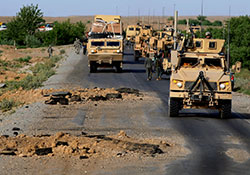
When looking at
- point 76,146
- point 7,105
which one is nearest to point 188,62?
point 76,146

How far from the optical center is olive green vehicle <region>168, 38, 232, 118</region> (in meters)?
15.7

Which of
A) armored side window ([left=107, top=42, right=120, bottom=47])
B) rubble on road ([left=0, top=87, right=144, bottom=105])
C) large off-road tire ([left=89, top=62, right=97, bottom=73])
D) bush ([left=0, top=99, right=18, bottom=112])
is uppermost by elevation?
armored side window ([left=107, top=42, right=120, bottom=47])

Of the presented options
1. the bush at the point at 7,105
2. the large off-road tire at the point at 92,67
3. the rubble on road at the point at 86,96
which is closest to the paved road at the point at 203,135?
the rubble on road at the point at 86,96

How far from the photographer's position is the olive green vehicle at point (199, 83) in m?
15.7

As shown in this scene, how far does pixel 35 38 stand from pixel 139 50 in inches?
1367

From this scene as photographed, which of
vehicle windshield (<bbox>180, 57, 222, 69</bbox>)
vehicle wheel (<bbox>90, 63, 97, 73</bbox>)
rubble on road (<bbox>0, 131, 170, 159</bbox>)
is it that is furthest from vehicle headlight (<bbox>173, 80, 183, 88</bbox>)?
vehicle wheel (<bbox>90, 63, 97, 73</bbox>)

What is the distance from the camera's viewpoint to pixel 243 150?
39.2 ft

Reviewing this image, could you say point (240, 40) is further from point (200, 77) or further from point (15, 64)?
point (200, 77)

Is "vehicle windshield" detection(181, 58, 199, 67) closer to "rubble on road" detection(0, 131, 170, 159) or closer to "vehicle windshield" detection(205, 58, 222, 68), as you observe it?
"vehicle windshield" detection(205, 58, 222, 68)

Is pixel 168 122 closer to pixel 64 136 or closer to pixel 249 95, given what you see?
pixel 64 136

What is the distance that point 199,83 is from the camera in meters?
15.7

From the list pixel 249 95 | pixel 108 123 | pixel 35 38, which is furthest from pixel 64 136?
pixel 35 38

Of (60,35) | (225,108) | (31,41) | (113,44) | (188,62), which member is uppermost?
(188,62)

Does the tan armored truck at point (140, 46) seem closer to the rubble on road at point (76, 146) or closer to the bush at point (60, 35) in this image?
the bush at point (60, 35)
